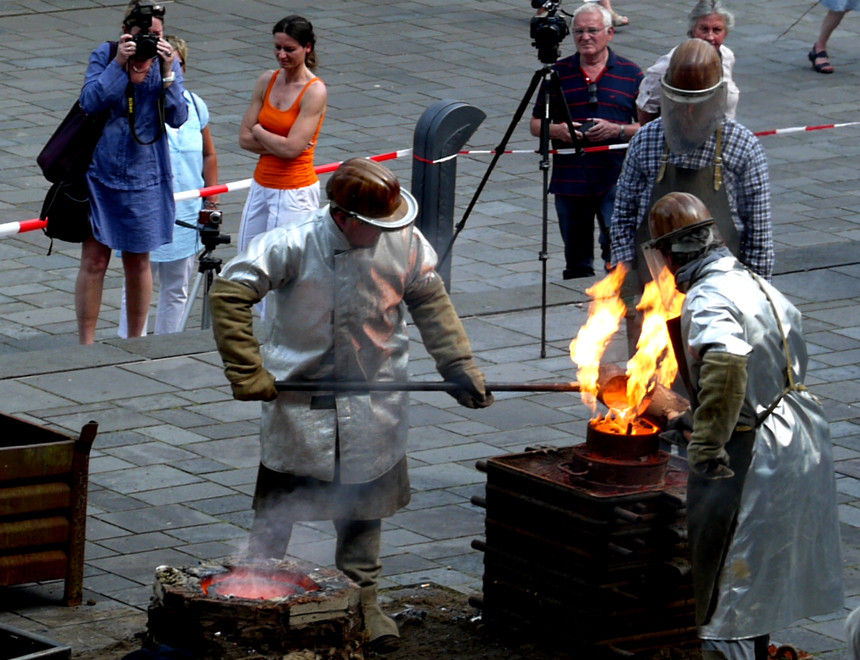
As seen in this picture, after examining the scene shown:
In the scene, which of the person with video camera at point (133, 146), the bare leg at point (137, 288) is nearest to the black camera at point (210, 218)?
the person with video camera at point (133, 146)

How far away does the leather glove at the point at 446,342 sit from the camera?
18.0ft

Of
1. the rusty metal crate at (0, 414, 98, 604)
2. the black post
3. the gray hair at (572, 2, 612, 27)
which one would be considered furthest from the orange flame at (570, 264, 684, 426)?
the gray hair at (572, 2, 612, 27)

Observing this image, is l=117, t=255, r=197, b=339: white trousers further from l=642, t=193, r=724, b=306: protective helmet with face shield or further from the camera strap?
l=642, t=193, r=724, b=306: protective helmet with face shield

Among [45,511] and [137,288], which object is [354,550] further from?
[137,288]

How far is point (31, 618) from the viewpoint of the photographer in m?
5.64

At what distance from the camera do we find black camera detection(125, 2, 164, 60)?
8.11 m

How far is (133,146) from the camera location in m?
8.30

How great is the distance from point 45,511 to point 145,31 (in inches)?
128

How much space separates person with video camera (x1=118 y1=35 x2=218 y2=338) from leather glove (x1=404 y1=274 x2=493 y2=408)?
11.4 ft

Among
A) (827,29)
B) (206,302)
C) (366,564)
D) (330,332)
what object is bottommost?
(206,302)

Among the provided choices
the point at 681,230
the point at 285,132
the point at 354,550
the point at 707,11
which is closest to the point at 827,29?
the point at 707,11

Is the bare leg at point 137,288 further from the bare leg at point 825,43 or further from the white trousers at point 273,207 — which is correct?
the bare leg at point 825,43

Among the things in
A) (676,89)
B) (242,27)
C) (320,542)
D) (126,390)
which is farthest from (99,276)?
(242,27)

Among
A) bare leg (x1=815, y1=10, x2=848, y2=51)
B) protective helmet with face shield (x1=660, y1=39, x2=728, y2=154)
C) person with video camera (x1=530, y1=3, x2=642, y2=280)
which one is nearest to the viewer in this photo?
protective helmet with face shield (x1=660, y1=39, x2=728, y2=154)
